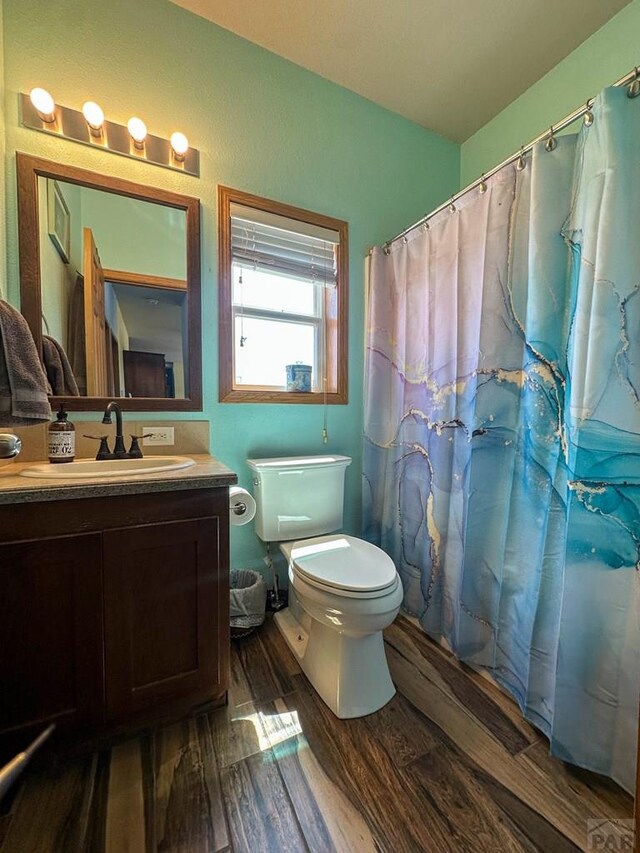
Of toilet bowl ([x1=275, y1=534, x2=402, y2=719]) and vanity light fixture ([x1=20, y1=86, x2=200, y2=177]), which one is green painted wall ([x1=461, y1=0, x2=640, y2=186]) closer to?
vanity light fixture ([x1=20, y1=86, x2=200, y2=177])

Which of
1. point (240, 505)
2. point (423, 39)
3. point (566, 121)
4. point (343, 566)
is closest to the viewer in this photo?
point (566, 121)

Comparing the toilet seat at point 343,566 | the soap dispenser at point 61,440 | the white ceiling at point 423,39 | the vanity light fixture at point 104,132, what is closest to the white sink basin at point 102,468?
the soap dispenser at point 61,440

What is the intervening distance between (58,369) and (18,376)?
14.2 inches

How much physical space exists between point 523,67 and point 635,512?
211 centimetres

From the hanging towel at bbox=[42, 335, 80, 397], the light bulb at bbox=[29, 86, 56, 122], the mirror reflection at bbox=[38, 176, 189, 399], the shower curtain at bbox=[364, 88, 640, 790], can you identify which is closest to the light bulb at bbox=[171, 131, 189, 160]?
the mirror reflection at bbox=[38, 176, 189, 399]

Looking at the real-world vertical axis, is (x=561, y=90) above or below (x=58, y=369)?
above

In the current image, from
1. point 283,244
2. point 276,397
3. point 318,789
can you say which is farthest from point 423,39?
point 318,789

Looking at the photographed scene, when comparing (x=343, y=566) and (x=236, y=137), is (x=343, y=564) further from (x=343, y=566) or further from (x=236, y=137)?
(x=236, y=137)

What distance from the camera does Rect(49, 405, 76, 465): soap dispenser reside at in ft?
4.04

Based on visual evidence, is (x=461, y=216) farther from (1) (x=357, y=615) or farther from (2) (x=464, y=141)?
(1) (x=357, y=615)

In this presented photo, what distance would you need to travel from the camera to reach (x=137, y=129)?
137 cm

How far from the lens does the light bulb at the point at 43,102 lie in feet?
4.07

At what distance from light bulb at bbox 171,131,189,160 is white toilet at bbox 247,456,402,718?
1.37 metres

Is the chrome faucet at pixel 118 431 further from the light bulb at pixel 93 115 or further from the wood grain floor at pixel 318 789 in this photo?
the light bulb at pixel 93 115
